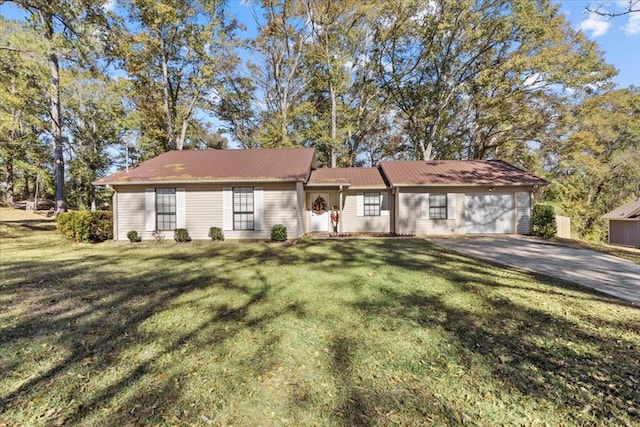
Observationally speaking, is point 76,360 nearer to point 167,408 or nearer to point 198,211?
point 167,408

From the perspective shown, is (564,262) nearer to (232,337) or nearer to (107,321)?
(232,337)

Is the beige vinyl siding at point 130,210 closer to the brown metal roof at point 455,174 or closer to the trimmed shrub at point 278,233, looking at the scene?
the trimmed shrub at point 278,233

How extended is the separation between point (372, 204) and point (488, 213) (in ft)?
17.0

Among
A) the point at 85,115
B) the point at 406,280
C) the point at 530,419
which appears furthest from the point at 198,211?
the point at 85,115

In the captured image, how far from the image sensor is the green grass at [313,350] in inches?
90.3

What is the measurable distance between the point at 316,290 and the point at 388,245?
17.7 ft

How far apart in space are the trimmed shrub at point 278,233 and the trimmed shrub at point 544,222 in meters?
10.9

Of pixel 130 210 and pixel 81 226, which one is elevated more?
pixel 130 210

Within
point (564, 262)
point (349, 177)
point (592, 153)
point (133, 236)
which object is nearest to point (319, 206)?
point (349, 177)

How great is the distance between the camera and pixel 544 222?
12.5 m

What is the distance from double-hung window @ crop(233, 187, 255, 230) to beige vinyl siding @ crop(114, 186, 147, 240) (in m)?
3.72

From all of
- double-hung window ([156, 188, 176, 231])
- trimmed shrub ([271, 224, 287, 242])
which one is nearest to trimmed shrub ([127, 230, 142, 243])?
double-hung window ([156, 188, 176, 231])

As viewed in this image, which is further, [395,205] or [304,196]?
[395,205]

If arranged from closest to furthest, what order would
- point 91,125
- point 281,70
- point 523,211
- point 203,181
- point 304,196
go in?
point 203,181 < point 523,211 < point 304,196 < point 91,125 < point 281,70
